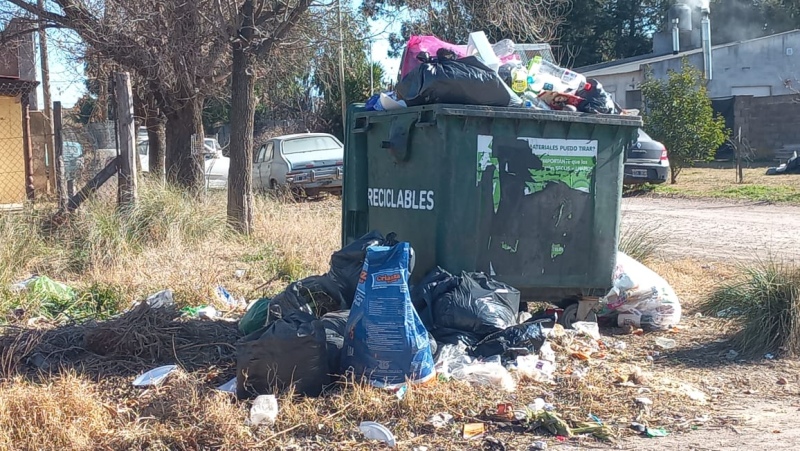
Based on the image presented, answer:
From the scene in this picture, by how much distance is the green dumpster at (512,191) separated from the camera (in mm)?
5332

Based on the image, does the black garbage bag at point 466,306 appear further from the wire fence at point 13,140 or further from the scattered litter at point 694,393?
the wire fence at point 13,140

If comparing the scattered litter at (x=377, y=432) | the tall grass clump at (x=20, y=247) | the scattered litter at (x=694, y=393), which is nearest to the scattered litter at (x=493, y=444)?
the scattered litter at (x=377, y=432)

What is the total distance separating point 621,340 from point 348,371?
7.41 feet

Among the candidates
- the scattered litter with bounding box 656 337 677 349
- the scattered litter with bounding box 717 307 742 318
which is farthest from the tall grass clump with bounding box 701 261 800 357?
the scattered litter with bounding box 656 337 677 349

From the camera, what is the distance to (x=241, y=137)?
9.33m

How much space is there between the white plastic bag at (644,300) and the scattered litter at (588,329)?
35 cm

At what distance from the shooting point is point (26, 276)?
719cm

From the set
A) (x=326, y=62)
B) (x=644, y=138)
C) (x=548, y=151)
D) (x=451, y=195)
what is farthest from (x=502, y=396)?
(x=644, y=138)

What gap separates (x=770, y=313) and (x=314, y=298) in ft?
9.50

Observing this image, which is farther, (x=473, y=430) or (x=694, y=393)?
(x=694, y=393)

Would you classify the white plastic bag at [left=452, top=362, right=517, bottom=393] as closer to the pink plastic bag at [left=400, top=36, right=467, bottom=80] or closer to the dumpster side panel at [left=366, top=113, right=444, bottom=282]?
the dumpster side panel at [left=366, top=113, right=444, bottom=282]

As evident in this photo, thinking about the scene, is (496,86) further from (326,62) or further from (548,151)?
(326,62)

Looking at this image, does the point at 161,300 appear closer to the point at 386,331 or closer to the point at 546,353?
the point at 386,331

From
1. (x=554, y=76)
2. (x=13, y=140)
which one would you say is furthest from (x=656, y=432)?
(x=13, y=140)
